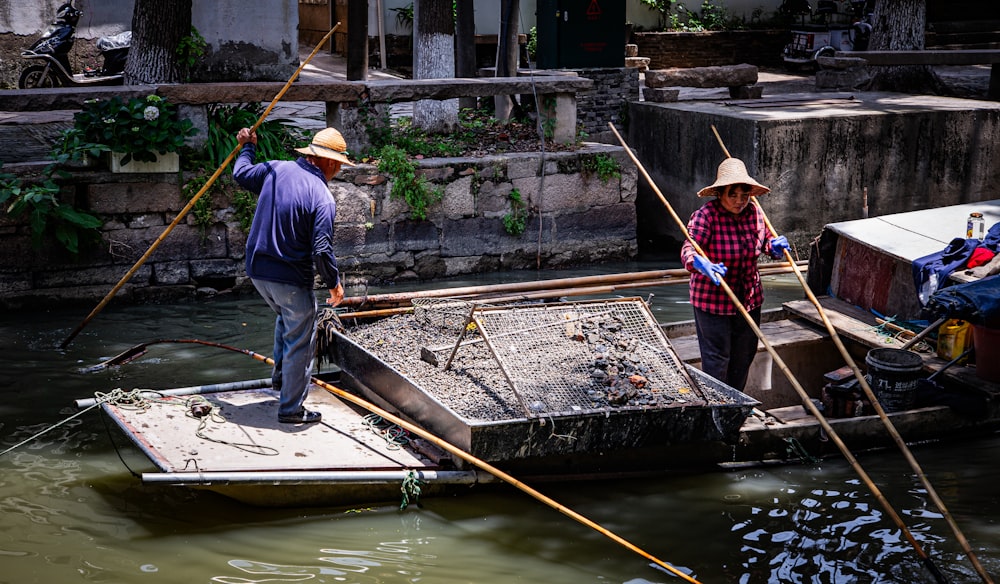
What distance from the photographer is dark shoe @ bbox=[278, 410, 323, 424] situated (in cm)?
637

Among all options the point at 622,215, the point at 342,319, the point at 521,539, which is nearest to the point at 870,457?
the point at 521,539

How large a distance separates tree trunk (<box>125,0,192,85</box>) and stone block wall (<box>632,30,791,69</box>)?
11.1 m

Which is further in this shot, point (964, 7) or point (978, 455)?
point (964, 7)

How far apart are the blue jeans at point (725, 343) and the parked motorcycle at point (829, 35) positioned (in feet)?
44.2

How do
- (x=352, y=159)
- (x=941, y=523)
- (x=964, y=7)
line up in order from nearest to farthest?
(x=941, y=523) < (x=352, y=159) < (x=964, y=7)

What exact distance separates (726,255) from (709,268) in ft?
1.44

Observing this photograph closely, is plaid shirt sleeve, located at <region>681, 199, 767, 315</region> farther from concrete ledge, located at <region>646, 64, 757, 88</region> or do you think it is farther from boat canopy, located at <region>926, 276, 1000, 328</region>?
concrete ledge, located at <region>646, 64, 757, 88</region>

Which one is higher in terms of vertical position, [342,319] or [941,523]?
[342,319]

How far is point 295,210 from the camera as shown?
6023 mm

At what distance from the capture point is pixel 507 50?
537 inches

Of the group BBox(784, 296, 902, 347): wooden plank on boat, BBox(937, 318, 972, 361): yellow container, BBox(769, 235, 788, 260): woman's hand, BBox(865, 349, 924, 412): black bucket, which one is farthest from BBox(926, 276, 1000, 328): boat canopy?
BBox(769, 235, 788, 260): woman's hand

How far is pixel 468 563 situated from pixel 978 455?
11.7 ft

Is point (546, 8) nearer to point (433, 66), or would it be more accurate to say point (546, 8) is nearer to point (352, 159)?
point (433, 66)

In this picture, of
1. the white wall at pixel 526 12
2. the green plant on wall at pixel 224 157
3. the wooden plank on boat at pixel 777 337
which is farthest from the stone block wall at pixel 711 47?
the wooden plank on boat at pixel 777 337
